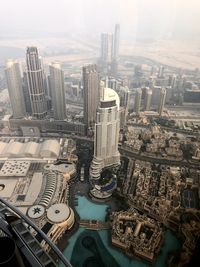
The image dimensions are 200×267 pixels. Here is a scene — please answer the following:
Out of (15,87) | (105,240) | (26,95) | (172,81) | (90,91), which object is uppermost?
(90,91)

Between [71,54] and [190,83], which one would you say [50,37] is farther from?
[190,83]

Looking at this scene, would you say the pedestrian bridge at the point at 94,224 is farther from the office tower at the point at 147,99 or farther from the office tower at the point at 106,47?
the office tower at the point at 106,47

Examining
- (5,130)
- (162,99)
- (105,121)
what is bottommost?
(5,130)

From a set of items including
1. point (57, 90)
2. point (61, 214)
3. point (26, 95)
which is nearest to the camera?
point (61, 214)

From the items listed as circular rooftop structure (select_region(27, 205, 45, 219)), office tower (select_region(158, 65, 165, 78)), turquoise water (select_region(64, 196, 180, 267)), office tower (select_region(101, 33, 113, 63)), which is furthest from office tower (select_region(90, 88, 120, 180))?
office tower (select_region(101, 33, 113, 63))

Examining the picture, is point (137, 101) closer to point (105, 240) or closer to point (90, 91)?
point (90, 91)

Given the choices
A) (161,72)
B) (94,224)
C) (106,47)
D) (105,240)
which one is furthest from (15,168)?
(106,47)

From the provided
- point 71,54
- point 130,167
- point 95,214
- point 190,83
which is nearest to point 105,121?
point 130,167
